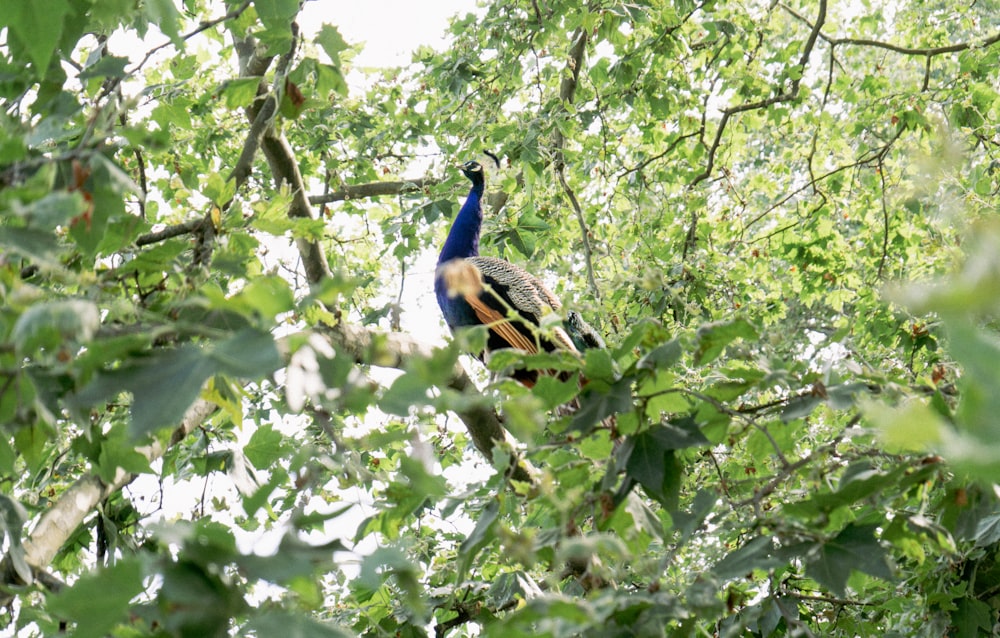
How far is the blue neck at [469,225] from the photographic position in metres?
4.40

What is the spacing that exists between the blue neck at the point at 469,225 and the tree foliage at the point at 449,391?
0.20 metres

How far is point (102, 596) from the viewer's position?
2.30 feet

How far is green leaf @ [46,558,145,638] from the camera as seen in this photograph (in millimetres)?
699

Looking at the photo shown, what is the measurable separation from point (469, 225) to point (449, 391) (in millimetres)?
3522

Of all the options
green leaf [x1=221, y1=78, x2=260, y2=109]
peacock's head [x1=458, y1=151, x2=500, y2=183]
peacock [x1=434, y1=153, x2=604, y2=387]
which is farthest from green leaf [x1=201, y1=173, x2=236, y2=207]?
peacock's head [x1=458, y1=151, x2=500, y2=183]

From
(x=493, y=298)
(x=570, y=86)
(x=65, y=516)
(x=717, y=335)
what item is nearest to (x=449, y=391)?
(x=717, y=335)

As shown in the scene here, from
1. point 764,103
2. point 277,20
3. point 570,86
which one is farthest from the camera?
point 764,103

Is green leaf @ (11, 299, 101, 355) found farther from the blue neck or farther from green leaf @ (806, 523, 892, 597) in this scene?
the blue neck

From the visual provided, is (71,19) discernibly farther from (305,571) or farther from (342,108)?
(342,108)

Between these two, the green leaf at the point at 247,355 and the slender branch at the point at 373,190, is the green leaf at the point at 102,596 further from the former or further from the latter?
the slender branch at the point at 373,190

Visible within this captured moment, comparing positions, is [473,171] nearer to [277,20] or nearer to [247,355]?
[277,20]

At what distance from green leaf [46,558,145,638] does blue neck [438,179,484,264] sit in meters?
3.71

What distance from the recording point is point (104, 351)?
801mm

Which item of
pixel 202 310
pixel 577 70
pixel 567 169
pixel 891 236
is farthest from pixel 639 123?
pixel 202 310
